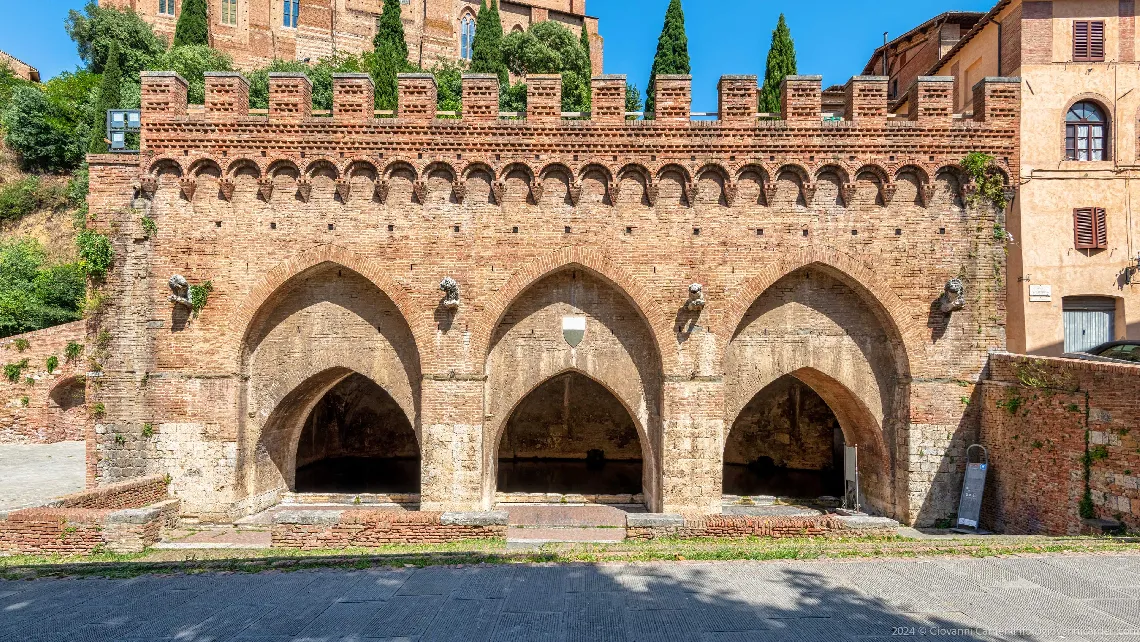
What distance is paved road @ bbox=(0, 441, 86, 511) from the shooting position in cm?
1273

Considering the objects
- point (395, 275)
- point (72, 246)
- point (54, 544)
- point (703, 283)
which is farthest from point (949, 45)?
point (72, 246)

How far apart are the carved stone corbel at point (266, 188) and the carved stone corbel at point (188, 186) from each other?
1.23 m

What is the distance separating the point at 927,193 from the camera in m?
11.2

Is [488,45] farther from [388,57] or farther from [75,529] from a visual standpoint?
[75,529]

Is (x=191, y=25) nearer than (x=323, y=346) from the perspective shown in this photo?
No

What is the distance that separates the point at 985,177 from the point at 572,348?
826cm

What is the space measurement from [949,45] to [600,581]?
24722 mm

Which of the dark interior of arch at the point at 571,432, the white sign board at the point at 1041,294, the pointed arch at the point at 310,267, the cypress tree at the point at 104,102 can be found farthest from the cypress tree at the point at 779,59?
the cypress tree at the point at 104,102

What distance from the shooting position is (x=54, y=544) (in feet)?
28.2

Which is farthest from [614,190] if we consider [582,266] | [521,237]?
[521,237]

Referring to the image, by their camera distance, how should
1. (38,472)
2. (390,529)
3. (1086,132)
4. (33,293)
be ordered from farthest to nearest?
(33,293)
(1086,132)
(38,472)
(390,529)

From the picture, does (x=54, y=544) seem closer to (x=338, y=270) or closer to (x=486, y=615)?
(x=338, y=270)

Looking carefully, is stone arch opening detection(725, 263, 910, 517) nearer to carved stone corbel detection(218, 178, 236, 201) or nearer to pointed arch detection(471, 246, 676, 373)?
pointed arch detection(471, 246, 676, 373)

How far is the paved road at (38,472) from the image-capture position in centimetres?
1273
